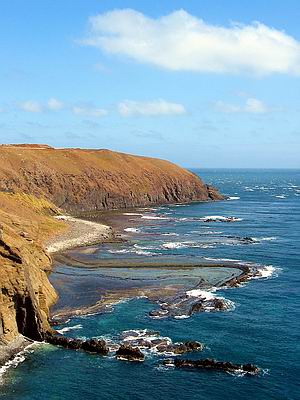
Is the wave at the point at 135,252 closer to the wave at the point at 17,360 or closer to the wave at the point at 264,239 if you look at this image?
the wave at the point at 264,239

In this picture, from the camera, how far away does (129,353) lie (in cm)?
4341

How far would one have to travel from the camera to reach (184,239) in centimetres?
10375

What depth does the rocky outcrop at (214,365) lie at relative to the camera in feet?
134

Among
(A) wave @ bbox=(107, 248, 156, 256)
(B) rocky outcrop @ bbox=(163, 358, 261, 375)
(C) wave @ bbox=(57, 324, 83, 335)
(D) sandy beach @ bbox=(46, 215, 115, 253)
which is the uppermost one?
(D) sandy beach @ bbox=(46, 215, 115, 253)

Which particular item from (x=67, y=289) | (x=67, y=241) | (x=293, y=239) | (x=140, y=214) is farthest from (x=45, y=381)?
(x=140, y=214)

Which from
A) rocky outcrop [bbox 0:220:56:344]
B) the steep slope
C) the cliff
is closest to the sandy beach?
the cliff

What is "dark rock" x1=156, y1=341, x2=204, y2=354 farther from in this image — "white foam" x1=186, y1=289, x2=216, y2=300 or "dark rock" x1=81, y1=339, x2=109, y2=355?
"white foam" x1=186, y1=289, x2=216, y2=300

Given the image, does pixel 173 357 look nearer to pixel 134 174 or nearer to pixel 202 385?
pixel 202 385

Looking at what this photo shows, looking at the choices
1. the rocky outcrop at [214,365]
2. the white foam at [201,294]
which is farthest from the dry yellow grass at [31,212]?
the rocky outcrop at [214,365]

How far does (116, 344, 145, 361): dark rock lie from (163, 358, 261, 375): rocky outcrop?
2.29 metres

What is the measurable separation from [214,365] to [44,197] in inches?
4168

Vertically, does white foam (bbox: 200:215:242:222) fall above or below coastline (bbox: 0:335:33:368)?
above

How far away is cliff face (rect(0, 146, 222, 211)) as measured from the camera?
5748 inches

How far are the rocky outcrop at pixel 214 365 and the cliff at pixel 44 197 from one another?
13.2 meters
